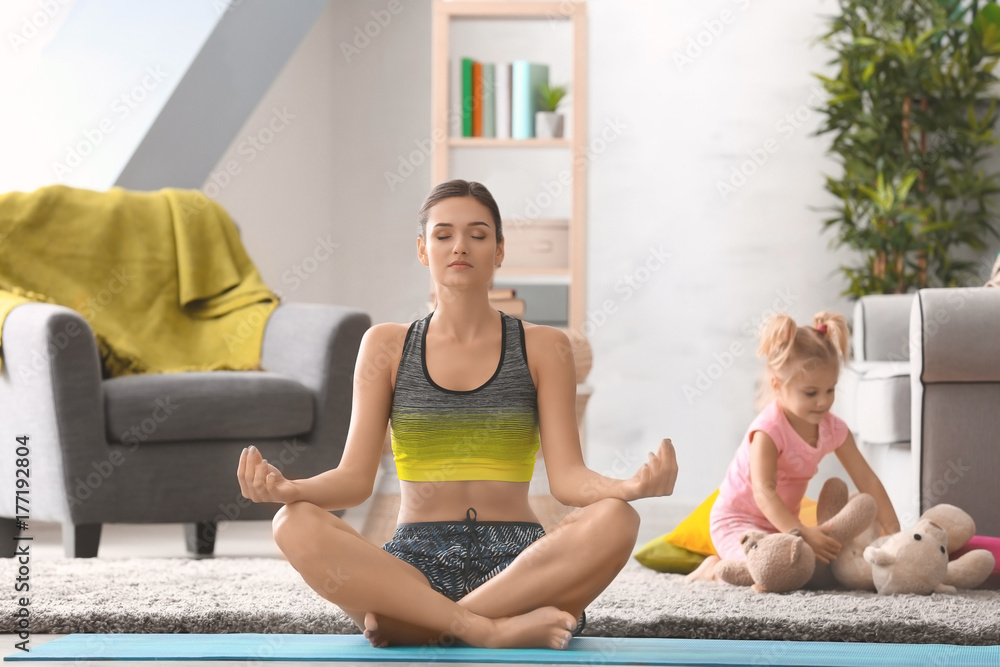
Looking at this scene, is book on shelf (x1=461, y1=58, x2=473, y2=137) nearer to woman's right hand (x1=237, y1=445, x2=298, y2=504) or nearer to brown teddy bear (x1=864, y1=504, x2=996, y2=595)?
brown teddy bear (x1=864, y1=504, x2=996, y2=595)

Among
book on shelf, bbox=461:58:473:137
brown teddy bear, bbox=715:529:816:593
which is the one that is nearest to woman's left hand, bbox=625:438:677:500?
brown teddy bear, bbox=715:529:816:593

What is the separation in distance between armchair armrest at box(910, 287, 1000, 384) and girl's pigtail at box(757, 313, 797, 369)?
0.30m

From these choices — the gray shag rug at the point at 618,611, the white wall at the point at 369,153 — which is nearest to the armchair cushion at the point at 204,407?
the gray shag rug at the point at 618,611

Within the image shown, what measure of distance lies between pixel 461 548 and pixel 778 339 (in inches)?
34.0

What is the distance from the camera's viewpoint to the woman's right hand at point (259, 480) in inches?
45.6

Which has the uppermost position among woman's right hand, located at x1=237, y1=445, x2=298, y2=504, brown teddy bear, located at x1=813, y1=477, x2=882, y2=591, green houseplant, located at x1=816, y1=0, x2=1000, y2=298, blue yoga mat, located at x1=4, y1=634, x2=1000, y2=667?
green houseplant, located at x1=816, y1=0, x2=1000, y2=298

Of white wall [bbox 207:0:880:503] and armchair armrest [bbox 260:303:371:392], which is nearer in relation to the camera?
armchair armrest [bbox 260:303:371:392]

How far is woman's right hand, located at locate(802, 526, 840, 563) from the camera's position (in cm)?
183

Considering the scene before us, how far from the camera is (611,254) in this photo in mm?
4082

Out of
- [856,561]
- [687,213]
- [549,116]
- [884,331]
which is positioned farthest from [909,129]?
[856,561]

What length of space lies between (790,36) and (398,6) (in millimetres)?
1634

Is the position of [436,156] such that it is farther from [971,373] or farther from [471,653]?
[471,653]

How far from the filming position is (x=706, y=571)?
199 cm

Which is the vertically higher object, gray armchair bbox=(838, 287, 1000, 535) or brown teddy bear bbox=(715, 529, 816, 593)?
gray armchair bbox=(838, 287, 1000, 535)
